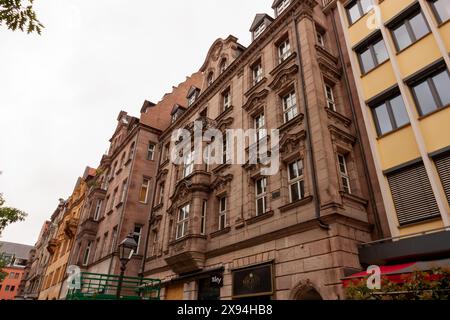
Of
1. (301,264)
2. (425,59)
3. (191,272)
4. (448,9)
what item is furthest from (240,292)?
(448,9)

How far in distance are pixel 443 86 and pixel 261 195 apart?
7936 millimetres

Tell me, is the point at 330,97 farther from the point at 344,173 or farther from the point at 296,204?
the point at 296,204

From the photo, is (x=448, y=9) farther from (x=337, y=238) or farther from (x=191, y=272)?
(x=191, y=272)

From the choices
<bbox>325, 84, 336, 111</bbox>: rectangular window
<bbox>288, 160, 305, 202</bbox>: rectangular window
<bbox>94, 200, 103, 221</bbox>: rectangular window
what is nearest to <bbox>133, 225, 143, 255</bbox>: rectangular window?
<bbox>94, 200, 103, 221</bbox>: rectangular window

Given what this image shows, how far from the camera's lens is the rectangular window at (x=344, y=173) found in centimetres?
1195

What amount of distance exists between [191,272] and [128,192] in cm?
1031

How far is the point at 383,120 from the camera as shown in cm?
1230

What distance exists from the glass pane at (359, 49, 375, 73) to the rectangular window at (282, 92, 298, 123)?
10.8 feet

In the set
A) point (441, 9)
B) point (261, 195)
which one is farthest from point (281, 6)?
point (261, 195)

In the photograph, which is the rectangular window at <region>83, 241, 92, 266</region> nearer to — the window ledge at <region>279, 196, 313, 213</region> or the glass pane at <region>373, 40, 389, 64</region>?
the window ledge at <region>279, 196, 313, 213</region>

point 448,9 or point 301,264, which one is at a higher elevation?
point 448,9

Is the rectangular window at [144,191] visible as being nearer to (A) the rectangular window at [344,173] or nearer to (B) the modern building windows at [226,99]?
(B) the modern building windows at [226,99]

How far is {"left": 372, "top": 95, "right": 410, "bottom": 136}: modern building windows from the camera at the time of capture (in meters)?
11.7

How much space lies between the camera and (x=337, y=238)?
9727 millimetres
